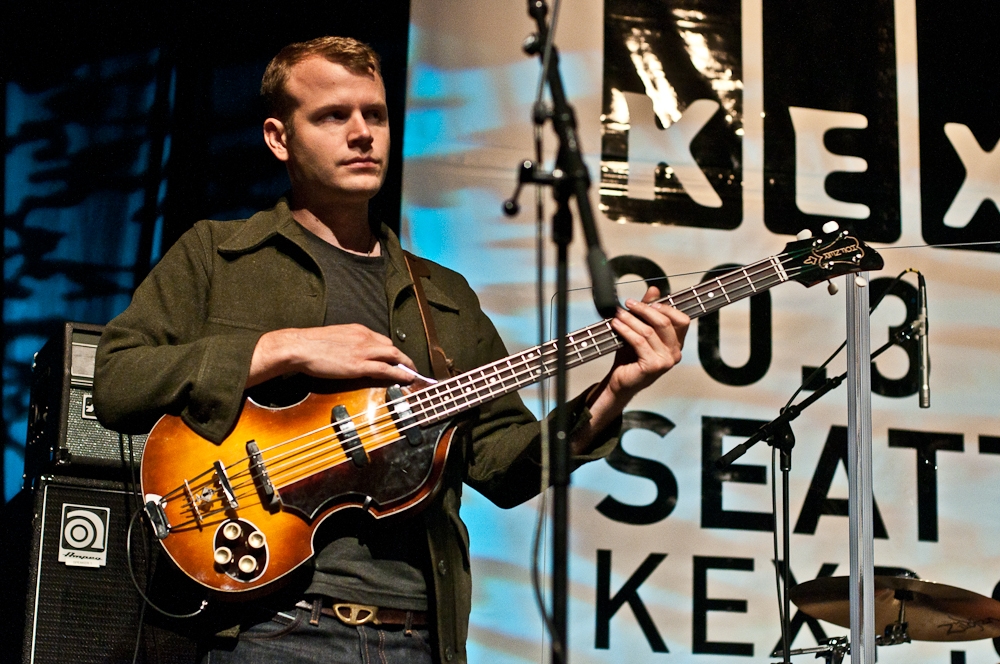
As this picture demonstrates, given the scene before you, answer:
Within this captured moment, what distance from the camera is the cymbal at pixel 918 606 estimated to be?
290cm

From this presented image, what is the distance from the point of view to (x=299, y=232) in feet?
7.85

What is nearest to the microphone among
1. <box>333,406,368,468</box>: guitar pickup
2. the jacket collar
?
the jacket collar

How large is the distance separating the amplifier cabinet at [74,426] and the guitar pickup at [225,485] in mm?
783

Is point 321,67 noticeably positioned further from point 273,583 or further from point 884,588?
point 884,588

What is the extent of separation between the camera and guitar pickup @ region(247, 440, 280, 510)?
2.07 meters

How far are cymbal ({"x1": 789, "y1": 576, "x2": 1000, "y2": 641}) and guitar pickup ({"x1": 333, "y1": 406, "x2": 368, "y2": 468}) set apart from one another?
140cm

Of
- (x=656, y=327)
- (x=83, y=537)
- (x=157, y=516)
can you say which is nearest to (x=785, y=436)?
(x=656, y=327)

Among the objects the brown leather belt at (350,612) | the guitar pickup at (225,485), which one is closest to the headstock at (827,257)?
the brown leather belt at (350,612)

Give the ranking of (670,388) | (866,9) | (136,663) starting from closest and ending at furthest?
(136,663) < (670,388) < (866,9)

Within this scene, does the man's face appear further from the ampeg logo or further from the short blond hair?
the ampeg logo

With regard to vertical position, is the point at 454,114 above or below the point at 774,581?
above

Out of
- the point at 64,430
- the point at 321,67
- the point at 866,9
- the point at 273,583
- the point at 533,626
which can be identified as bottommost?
the point at 533,626

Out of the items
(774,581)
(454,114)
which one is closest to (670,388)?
(774,581)

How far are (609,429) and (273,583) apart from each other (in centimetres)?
75
